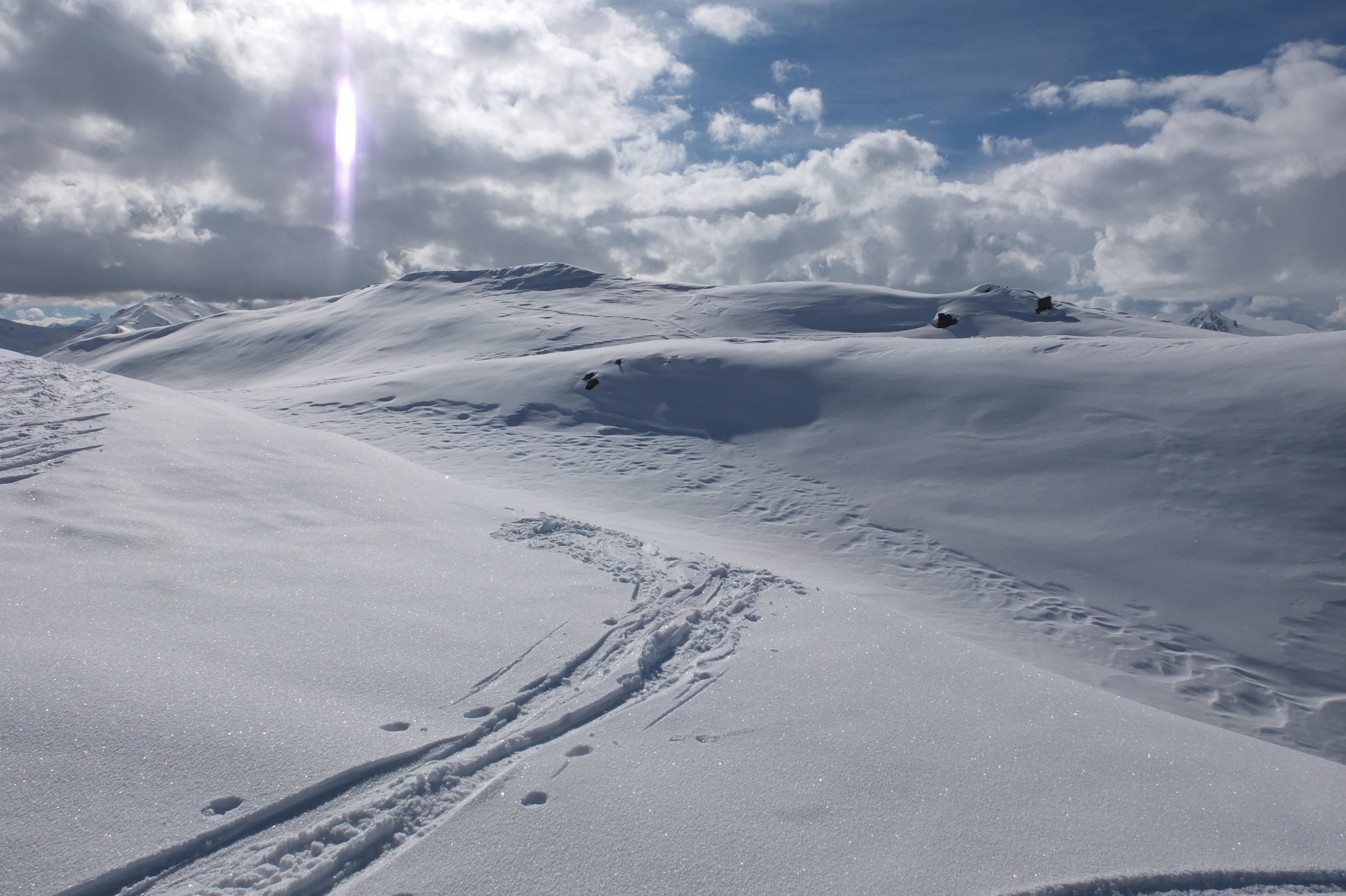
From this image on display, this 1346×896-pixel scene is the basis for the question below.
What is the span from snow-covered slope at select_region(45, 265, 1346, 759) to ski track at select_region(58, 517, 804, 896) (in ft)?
9.52

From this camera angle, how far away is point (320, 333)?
1432 inches

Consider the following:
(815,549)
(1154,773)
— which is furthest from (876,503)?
(1154,773)

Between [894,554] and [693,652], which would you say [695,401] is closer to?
[894,554]

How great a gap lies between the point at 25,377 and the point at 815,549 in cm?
989

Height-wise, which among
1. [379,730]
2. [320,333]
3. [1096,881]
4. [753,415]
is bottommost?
[1096,881]

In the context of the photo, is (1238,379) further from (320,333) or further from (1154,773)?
(320,333)

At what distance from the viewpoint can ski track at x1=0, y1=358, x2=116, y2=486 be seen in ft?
20.9

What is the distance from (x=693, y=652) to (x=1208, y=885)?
2953 millimetres

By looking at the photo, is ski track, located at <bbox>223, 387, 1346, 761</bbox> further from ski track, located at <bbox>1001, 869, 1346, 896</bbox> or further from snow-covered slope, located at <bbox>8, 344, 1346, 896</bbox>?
ski track, located at <bbox>1001, 869, 1346, 896</bbox>

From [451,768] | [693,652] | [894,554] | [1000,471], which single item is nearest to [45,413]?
[451,768]

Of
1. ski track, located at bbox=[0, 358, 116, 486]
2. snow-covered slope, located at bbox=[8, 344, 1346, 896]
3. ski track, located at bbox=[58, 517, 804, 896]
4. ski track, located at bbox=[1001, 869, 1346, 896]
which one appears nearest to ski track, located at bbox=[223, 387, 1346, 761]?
snow-covered slope, located at bbox=[8, 344, 1346, 896]

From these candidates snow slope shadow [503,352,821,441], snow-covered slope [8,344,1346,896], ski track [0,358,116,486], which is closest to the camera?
snow-covered slope [8,344,1346,896]

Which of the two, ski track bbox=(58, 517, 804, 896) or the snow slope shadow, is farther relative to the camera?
the snow slope shadow

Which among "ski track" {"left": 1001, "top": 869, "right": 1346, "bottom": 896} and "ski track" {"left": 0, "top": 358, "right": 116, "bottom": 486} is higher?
"ski track" {"left": 0, "top": 358, "right": 116, "bottom": 486}
